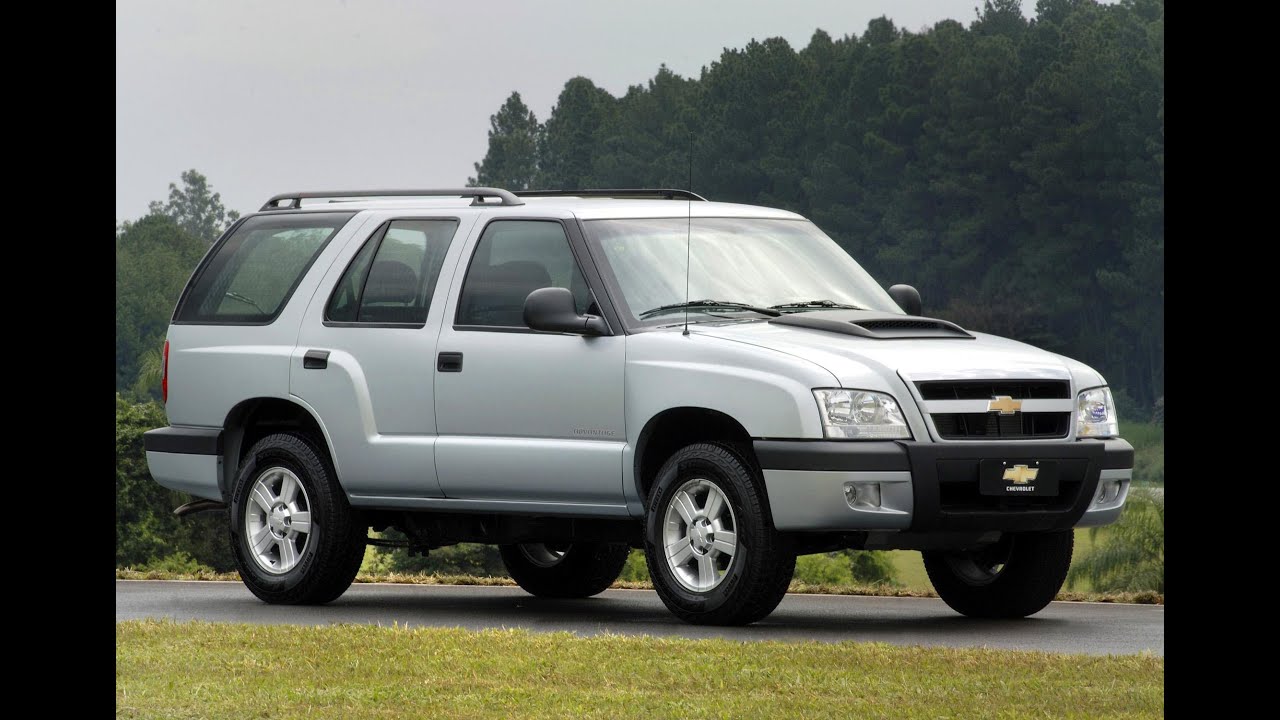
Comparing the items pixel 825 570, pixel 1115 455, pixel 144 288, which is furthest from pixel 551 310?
pixel 144 288

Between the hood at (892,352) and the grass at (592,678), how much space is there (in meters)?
1.40

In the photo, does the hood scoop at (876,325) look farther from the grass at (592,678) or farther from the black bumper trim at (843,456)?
the grass at (592,678)

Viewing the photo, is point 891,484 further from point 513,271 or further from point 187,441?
point 187,441

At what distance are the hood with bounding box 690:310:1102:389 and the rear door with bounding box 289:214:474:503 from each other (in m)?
1.76

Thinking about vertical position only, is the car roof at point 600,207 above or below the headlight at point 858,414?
above

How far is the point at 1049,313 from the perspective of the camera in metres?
85.8

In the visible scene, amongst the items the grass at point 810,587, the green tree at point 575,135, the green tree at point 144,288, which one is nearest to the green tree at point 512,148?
the green tree at point 575,135

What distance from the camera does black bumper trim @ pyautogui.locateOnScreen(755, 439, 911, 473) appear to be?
1048 cm

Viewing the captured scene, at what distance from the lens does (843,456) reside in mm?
10477

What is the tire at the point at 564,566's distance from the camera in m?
14.1

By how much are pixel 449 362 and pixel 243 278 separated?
2.17 metres

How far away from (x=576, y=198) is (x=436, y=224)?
0.90m
